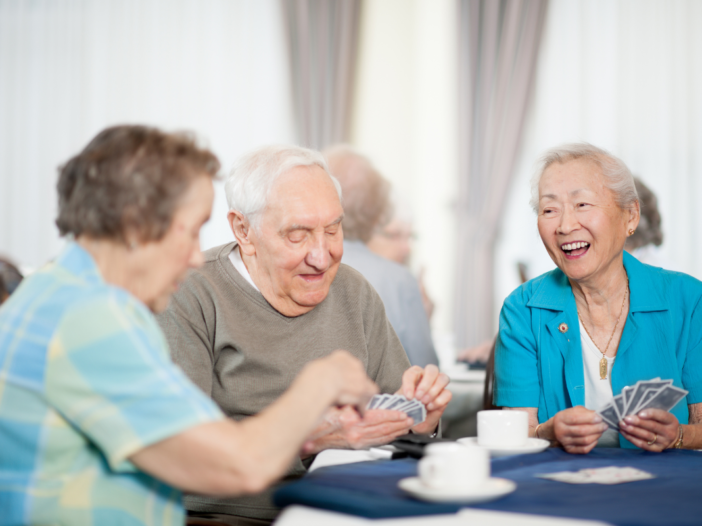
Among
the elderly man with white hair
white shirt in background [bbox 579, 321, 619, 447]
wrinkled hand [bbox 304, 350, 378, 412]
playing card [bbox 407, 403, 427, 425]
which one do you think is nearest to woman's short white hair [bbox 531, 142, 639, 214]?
white shirt in background [bbox 579, 321, 619, 447]

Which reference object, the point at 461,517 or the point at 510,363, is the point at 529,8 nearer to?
the point at 510,363

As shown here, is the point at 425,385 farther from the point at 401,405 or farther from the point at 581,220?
the point at 581,220

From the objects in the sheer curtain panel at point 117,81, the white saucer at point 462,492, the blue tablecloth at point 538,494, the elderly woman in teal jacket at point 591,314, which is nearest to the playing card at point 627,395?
the blue tablecloth at point 538,494

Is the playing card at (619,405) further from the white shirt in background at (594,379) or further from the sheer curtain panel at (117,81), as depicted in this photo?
the sheer curtain panel at (117,81)

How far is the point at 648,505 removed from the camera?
990 millimetres

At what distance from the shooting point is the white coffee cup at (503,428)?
4.57ft

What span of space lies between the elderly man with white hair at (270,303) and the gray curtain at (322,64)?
3694 mm

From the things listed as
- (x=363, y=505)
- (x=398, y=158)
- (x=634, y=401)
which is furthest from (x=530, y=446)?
(x=398, y=158)

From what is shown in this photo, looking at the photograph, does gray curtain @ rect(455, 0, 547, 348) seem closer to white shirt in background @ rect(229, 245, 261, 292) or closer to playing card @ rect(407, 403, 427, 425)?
white shirt in background @ rect(229, 245, 261, 292)

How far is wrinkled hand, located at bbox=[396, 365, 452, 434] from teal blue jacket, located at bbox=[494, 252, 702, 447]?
0.28 metres

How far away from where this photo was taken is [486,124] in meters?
5.25

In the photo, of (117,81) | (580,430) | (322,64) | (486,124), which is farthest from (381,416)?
(117,81)

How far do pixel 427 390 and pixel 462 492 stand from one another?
0.65 metres

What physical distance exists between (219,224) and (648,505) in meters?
4.82
